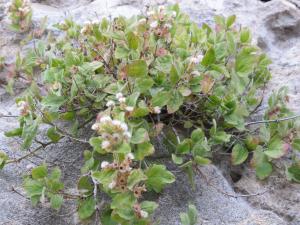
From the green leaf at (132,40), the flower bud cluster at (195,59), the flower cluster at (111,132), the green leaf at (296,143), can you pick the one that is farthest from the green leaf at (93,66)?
the green leaf at (296,143)

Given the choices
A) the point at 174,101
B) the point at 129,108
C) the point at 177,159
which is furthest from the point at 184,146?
the point at 129,108

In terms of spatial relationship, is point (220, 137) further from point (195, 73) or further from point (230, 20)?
point (230, 20)

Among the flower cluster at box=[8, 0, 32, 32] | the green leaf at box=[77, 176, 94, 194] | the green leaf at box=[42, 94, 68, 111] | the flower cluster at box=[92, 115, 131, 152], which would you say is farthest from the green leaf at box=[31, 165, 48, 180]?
the flower cluster at box=[8, 0, 32, 32]

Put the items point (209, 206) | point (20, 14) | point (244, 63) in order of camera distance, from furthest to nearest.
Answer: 1. point (20, 14)
2. point (244, 63)
3. point (209, 206)

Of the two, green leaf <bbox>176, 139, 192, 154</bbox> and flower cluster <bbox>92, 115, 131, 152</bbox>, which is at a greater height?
flower cluster <bbox>92, 115, 131, 152</bbox>

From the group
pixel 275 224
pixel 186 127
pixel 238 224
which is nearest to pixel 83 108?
pixel 186 127

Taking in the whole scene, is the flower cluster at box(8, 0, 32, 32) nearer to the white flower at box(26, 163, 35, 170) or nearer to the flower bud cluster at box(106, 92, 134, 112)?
the white flower at box(26, 163, 35, 170)

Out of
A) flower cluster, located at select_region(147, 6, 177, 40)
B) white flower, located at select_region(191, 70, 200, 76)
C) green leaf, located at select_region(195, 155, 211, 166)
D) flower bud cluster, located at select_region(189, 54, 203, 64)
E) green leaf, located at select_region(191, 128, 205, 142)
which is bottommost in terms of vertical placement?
green leaf, located at select_region(195, 155, 211, 166)

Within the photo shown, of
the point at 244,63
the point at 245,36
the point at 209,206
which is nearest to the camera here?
the point at 209,206
